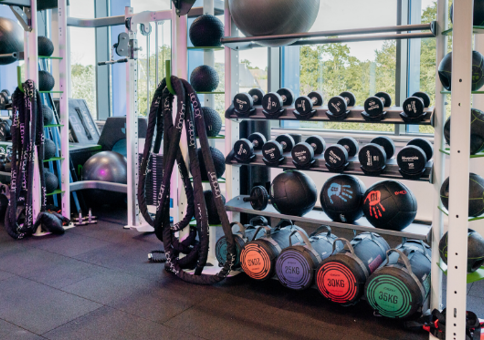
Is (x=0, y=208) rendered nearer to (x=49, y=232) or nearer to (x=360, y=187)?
(x=49, y=232)

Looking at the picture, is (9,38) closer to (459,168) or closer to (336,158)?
(336,158)

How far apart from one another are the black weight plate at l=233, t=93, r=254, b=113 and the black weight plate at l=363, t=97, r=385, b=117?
2.50ft

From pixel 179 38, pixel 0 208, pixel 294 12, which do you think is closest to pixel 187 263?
pixel 179 38

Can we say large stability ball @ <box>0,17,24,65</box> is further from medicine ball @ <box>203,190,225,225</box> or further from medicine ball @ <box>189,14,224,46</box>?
medicine ball @ <box>203,190,225,225</box>

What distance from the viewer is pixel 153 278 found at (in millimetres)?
3170

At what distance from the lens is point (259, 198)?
3086mm

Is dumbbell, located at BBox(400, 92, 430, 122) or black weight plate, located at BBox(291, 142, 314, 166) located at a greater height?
dumbbell, located at BBox(400, 92, 430, 122)

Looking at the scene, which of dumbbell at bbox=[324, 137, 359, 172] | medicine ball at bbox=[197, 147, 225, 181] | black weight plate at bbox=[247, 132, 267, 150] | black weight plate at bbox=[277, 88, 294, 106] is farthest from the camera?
black weight plate at bbox=[247, 132, 267, 150]

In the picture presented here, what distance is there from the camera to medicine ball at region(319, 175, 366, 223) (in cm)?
277

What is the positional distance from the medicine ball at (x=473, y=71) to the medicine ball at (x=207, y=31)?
147cm

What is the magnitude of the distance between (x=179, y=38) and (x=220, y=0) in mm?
829

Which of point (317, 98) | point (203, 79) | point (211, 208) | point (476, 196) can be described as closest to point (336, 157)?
point (317, 98)

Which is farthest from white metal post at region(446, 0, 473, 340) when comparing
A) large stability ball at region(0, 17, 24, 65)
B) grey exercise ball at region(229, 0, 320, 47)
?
large stability ball at region(0, 17, 24, 65)

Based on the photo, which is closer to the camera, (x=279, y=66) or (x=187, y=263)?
(x=187, y=263)
